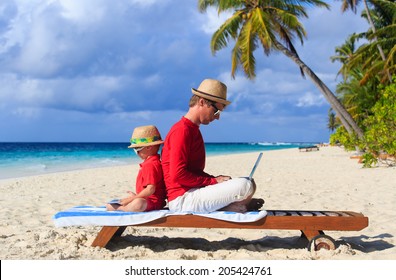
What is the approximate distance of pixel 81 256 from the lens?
13.1 ft

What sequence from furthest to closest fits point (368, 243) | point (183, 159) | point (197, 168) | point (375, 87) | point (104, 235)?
point (375, 87), point (368, 243), point (104, 235), point (197, 168), point (183, 159)

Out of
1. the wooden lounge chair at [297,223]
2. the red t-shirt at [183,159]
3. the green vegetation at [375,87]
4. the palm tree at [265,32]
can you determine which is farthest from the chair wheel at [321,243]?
the palm tree at [265,32]

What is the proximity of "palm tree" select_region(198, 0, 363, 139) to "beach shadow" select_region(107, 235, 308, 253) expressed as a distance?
12837 millimetres

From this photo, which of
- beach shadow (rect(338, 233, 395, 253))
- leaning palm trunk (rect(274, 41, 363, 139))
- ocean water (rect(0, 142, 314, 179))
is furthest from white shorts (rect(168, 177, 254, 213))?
ocean water (rect(0, 142, 314, 179))

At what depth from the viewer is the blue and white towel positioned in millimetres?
3848

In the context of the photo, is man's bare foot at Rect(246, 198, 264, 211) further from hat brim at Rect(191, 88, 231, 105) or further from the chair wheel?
hat brim at Rect(191, 88, 231, 105)

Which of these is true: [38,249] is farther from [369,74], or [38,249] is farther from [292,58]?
[369,74]

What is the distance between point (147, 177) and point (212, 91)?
3.18 ft

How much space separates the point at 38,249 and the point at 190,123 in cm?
197

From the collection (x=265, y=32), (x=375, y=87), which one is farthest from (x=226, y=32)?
(x=375, y=87)

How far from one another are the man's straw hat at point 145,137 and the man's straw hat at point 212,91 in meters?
0.54

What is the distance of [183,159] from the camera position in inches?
149

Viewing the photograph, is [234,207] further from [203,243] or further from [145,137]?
[145,137]

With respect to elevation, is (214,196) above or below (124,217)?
above
